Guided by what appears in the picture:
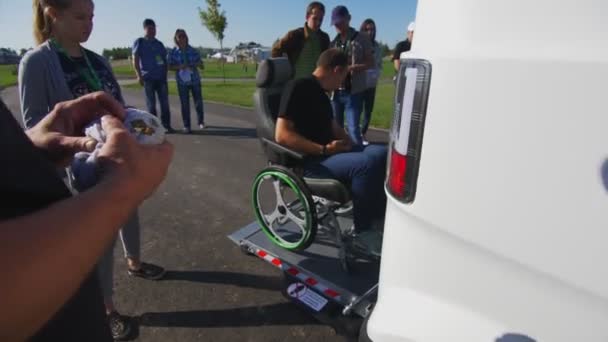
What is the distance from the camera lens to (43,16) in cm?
166

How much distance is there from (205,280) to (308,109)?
1.42 meters

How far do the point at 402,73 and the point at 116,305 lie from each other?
223 centimetres

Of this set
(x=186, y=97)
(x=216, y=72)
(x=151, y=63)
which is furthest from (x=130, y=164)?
(x=216, y=72)

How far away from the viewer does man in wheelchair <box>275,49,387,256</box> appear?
230cm

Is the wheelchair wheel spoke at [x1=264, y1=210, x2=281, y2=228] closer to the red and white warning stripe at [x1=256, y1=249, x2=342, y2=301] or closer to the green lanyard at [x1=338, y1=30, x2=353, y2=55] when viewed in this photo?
the red and white warning stripe at [x1=256, y1=249, x2=342, y2=301]

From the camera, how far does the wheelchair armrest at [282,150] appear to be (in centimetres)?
238

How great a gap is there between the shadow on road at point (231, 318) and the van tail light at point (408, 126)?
1.34 meters

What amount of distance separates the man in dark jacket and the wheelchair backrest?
155 centimetres

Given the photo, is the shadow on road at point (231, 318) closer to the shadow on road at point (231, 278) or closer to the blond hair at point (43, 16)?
the shadow on road at point (231, 278)

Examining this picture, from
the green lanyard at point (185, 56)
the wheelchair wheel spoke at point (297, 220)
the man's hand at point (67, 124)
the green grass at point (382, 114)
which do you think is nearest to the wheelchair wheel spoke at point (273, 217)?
the wheelchair wheel spoke at point (297, 220)

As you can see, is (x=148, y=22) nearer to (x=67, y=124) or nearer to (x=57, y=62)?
(x=57, y=62)

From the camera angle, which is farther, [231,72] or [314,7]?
[231,72]

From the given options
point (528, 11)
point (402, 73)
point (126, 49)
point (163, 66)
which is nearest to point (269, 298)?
point (402, 73)

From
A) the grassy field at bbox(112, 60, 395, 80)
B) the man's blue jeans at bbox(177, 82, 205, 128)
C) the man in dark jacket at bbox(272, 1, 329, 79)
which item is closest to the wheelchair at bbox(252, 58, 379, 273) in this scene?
the man in dark jacket at bbox(272, 1, 329, 79)
